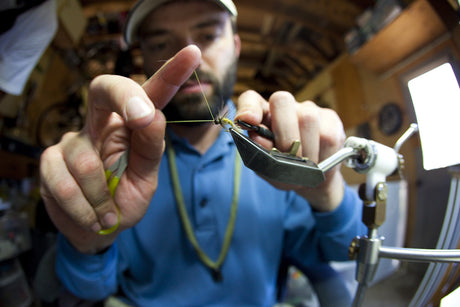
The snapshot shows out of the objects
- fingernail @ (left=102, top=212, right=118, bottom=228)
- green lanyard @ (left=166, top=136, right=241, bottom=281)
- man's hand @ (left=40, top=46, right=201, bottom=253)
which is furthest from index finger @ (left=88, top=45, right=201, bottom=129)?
green lanyard @ (left=166, top=136, right=241, bottom=281)

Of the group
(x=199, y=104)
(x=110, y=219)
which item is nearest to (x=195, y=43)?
(x=199, y=104)

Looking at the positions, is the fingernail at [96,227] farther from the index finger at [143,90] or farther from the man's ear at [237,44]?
the man's ear at [237,44]

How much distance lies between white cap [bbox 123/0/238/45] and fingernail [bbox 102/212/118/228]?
0.37 metres

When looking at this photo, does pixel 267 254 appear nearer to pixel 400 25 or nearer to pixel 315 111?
pixel 315 111

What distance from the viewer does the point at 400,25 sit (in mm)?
355

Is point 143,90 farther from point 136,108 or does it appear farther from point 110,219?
point 110,219

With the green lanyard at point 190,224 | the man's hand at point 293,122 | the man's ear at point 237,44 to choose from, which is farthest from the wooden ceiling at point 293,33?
the green lanyard at point 190,224

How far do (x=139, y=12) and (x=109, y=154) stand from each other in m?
0.30

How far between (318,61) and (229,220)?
0.50m

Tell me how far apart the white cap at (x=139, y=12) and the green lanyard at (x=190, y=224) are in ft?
0.90

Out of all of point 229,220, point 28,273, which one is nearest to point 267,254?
point 229,220

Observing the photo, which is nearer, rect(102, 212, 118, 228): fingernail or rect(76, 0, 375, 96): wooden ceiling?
rect(102, 212, 118, 228): fingernail

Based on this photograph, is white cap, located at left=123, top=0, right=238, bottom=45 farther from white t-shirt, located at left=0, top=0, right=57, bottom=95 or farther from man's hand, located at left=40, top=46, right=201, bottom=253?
white t-shirt, located at left=0, top=0, right=57, bottom=95

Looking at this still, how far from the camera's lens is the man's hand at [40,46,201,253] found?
248 mm
